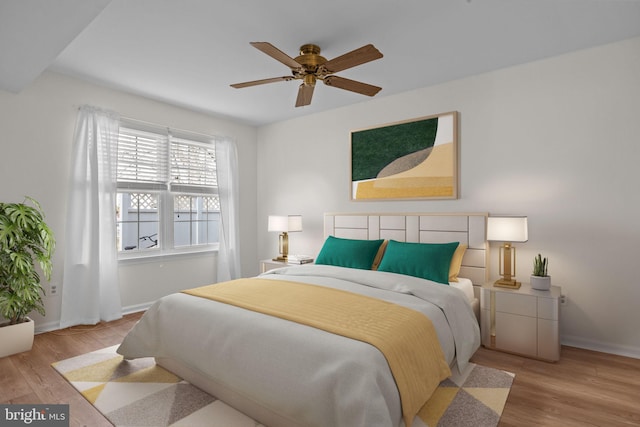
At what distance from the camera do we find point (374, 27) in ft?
8.14

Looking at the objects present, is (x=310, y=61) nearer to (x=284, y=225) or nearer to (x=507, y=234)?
(x=507, y=234)

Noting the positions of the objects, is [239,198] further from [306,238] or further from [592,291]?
[592,291]

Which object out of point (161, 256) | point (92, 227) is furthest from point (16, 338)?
point (161, 256)

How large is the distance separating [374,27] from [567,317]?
9.66 ft

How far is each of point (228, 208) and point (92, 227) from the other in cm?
171

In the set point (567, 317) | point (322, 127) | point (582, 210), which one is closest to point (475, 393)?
point (567, 317)

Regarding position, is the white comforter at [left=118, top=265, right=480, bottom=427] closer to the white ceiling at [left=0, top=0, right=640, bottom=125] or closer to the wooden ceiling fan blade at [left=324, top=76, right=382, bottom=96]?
the wooden ceiling fan blade at [left=324, top=76, right=382, bottom=96]

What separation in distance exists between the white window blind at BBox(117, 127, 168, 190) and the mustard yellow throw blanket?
2057 millimetres

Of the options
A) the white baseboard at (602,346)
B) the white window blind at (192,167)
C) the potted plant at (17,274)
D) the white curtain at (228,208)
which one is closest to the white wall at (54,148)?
the white window blind at (192,167)

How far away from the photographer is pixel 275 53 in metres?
2.18

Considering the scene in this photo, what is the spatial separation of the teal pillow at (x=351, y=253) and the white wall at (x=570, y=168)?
72 centimetres

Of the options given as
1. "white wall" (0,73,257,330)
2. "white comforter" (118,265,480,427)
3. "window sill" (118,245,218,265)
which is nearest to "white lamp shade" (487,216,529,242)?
"white comforter" (118,265,480,427)

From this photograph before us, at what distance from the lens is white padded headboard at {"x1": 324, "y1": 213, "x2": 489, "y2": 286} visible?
10.8ft

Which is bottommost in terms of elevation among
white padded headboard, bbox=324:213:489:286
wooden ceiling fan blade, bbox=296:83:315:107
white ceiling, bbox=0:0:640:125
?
white padded headboard, bbox=324:213:489:286
